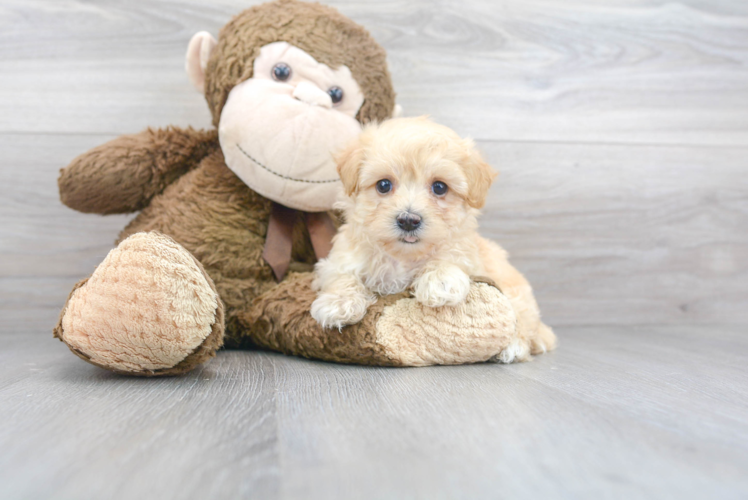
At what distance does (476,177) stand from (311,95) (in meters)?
0.41

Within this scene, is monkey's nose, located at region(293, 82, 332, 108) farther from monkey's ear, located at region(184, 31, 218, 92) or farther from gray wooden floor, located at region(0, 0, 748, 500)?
gray wooden floor, located at region(0, 0, 748, 500)

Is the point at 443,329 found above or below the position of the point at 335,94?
below

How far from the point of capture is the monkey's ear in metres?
1.34

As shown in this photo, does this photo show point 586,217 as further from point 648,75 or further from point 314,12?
point 314,12

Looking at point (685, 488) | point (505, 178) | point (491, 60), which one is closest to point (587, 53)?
point (491, 60)

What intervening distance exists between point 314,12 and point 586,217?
1100 millimetres

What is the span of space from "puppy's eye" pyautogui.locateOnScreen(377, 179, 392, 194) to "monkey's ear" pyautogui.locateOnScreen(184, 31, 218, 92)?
58 cm

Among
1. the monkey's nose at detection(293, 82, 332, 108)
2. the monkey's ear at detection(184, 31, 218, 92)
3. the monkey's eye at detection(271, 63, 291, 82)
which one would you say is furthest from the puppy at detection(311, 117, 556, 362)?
the monkey's ear at detection(184, 31, 218, 92)

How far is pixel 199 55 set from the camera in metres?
1.37

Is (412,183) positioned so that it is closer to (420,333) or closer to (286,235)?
(420,333)

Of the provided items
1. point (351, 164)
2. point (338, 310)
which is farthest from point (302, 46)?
point (338, 310)

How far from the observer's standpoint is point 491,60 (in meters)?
1.76

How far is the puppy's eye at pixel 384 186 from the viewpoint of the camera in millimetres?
1102

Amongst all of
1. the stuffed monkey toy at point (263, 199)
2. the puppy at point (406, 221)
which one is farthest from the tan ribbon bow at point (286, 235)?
the puppy at point (406, 221)
